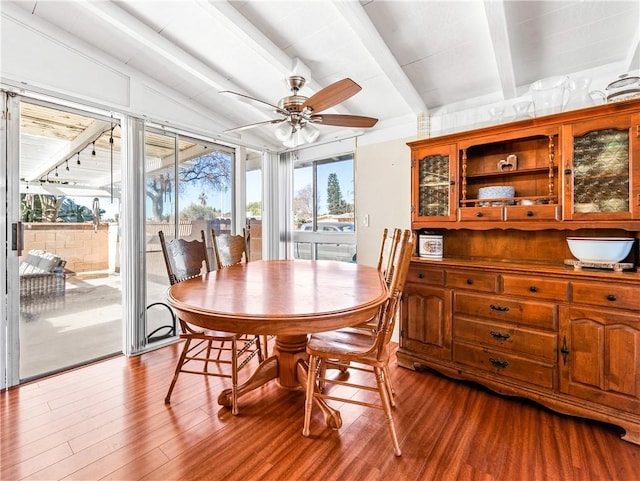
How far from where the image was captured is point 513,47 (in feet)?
6.75

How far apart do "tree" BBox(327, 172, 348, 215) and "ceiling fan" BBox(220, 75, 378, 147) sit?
4.92 ft

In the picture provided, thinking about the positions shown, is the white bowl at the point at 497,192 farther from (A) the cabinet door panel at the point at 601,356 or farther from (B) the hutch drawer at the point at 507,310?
(A) the cabinet door panel at the point at 601,356

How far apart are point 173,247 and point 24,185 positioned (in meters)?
1.23

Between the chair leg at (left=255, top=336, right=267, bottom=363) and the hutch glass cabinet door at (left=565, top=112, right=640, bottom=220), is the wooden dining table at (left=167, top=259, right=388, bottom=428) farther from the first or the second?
the hutch glass cabinet door at (left=565, top=112, right=640, bottom=220)

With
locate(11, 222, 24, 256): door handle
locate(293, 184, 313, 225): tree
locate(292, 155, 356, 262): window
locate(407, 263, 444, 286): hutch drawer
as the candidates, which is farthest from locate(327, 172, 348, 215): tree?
locate(11, 222, 24, 256): door handle

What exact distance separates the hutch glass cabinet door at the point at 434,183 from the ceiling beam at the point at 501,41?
563mm

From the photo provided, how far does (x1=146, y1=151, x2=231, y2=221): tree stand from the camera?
10.1 feet

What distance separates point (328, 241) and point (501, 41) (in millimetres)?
2618

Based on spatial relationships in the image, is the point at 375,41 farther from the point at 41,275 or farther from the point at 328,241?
the point at 41,275

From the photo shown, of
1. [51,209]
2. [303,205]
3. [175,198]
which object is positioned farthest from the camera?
[303,205]

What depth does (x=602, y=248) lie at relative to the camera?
1.90 m

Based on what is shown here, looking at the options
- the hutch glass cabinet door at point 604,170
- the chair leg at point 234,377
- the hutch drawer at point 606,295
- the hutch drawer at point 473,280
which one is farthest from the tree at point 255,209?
the hutch drawer at point 606,295

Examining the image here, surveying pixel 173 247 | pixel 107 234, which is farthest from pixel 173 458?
pixel 107 234

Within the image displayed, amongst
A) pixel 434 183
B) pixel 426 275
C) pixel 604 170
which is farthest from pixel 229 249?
pixel 604 170
